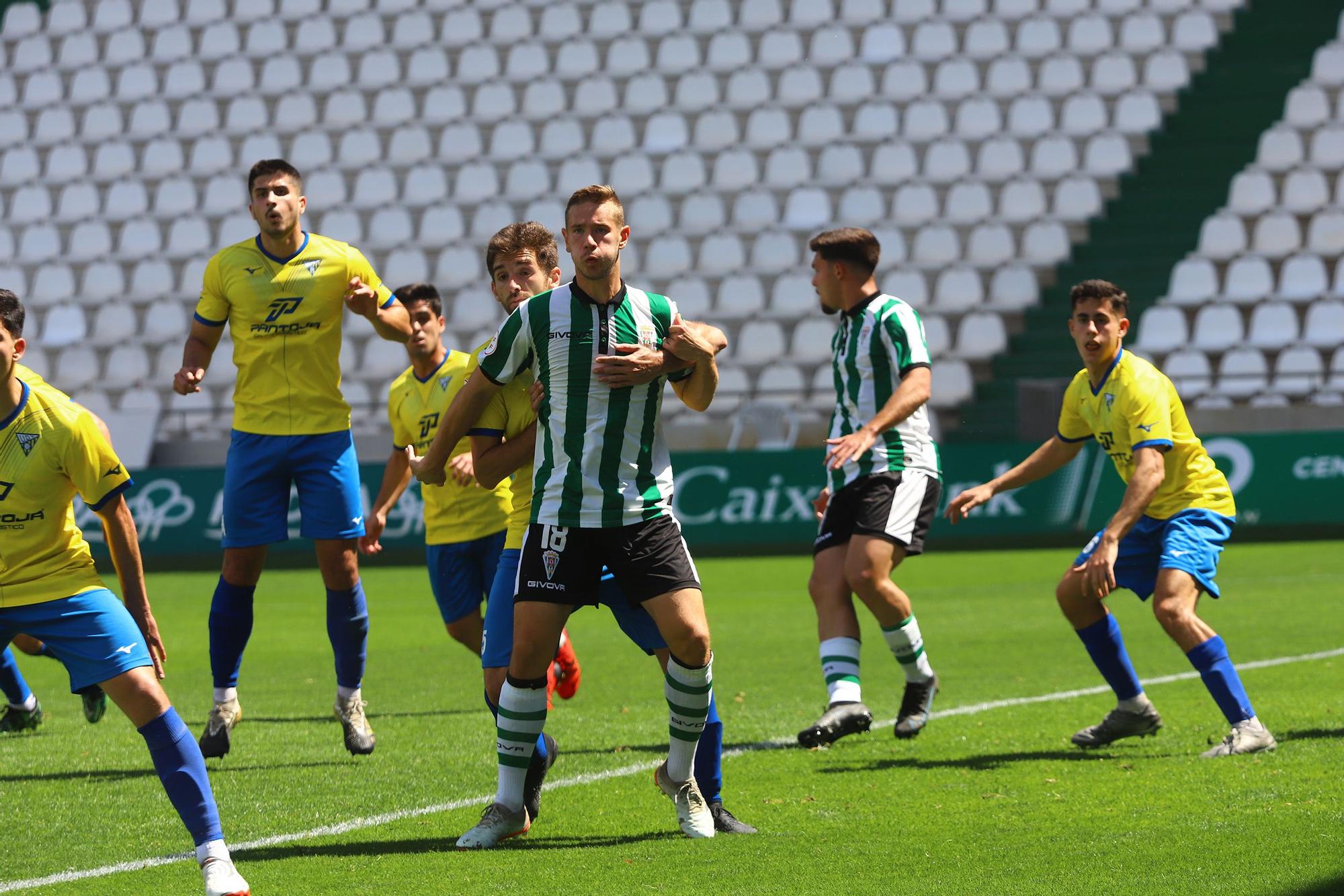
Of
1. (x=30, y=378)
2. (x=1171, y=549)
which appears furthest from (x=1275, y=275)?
(x=30, y=378)

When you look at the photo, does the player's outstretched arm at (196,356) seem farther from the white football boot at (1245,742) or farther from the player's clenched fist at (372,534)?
the white football boot at (1245,742)

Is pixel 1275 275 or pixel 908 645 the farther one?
pixel 1275 275

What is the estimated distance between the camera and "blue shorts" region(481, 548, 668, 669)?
16.4 ft

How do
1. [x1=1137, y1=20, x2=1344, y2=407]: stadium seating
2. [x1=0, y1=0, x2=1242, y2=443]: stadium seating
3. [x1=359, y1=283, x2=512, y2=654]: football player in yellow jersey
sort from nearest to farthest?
[x1=359, y1=283, x2=512, y2=654]: football player in yellow jersey → [x1=1137, y1=20, x2=1344, y2=407]: stadium seating → [x1=0, y1=0, x2=1242, y2=443]: stadium seating

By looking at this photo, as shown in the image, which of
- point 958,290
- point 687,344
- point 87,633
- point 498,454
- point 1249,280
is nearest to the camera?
point 87,633

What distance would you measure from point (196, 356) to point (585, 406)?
7.83 ft

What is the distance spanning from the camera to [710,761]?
507 cm

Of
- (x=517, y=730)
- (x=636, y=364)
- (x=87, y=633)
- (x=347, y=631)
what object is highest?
(x=636, y=364)

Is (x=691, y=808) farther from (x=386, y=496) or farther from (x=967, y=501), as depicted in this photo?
(x=386, y=496)

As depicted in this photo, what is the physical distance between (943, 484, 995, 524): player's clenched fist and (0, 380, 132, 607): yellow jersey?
3.34 meters

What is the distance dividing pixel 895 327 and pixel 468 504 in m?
2.10

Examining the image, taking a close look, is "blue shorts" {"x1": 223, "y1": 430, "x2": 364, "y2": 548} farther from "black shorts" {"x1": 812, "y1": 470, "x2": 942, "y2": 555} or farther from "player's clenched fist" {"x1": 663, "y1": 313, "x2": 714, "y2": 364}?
"player's clenched fist" {"x1": 663, "y1": 313, "x2": 714, "y2": 364}

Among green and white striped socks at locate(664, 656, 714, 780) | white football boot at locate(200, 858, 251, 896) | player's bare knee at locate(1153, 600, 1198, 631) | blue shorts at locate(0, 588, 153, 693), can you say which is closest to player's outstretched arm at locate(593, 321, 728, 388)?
green and white striped socks at locate(664, 656, 714, 780)

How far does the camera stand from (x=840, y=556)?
678cm
